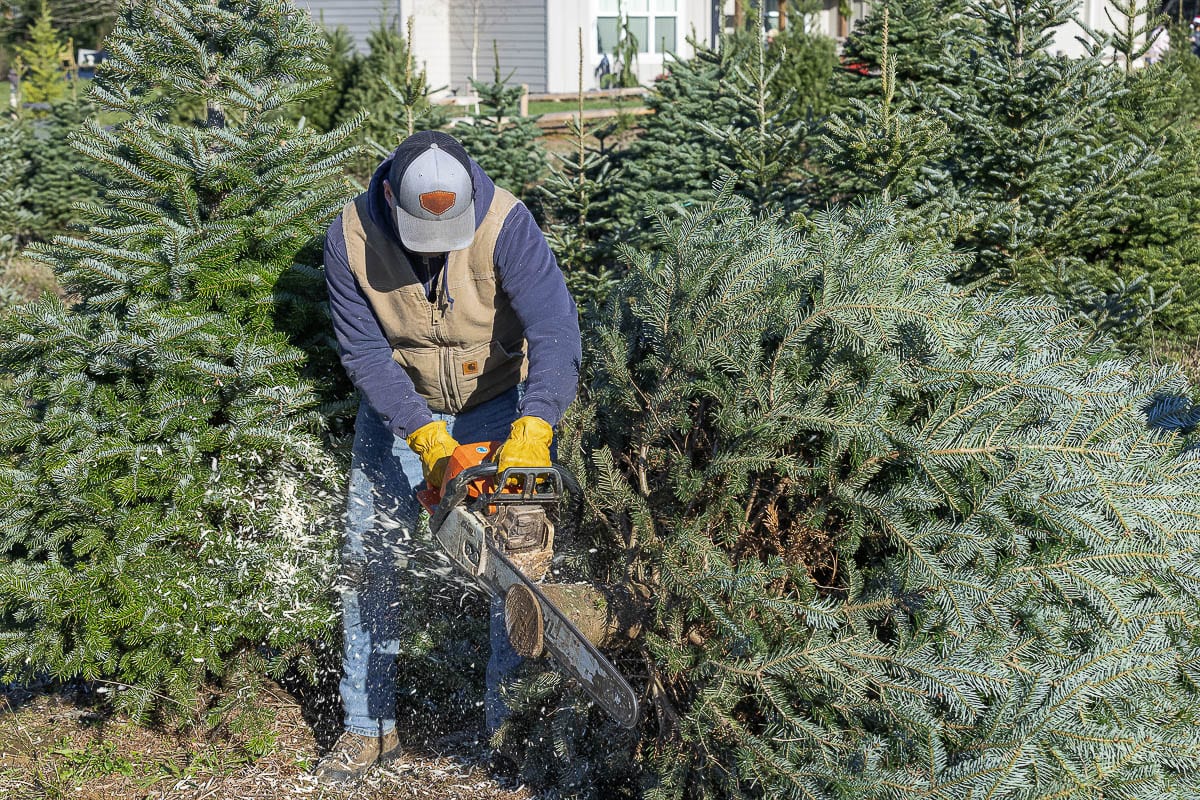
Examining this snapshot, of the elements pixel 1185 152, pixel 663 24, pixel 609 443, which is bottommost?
pixel 609 443

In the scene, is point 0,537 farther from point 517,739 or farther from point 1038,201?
point 1038,201

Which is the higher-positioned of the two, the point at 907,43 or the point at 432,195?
the point at 907,43

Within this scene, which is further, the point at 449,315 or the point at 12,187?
the point at 12,187

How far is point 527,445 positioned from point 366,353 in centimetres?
71

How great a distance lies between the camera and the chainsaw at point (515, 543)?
2.89 meters

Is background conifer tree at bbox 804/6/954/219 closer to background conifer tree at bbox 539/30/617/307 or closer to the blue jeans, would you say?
background conifer tree at bbox 539/30/617/307

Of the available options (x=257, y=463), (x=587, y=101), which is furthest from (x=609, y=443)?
(x=587, y=101)

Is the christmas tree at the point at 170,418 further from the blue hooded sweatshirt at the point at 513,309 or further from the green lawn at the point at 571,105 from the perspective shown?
the green lawn at the point at 571,105

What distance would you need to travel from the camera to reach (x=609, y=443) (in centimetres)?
346

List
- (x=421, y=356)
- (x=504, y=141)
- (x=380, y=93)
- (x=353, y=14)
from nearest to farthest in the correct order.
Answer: (x=421, y=356), (x=504, y=141), (x=380, y=93), (x=353, y=14)

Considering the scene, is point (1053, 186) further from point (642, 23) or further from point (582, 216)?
point (642, 23)

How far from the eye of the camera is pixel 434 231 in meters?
3.17

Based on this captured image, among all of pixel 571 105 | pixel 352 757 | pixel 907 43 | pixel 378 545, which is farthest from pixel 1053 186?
pixel 571 105

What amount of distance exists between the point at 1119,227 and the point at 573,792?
161 inches
